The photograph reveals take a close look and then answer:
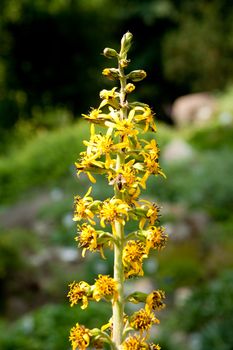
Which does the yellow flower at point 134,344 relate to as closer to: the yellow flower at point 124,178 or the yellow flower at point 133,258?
the yellow flower at point 133,258

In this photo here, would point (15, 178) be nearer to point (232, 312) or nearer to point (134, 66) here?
point (232, 312)

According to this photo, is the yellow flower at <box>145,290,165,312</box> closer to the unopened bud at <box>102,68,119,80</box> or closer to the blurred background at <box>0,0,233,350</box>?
the unopened bud at <box>102,68,119,80</box>

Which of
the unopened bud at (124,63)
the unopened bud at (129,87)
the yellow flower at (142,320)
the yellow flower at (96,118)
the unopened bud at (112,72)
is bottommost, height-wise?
the yellow flower at (142,320)

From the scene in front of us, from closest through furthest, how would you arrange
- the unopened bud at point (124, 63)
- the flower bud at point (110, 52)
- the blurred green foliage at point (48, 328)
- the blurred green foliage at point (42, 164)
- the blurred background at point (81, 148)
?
the unopened bud at point (124, 63) → the flower bud at point (110, 52) → the blurred green foliage at point (48, 328) → the blurred background at point (81, 148) → the blurred green foliage at point (42, 164)

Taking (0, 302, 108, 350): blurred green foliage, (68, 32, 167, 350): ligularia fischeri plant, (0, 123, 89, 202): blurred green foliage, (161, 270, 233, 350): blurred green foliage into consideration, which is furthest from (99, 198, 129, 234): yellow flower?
(0, 123, 89, 202): blurred green foliage

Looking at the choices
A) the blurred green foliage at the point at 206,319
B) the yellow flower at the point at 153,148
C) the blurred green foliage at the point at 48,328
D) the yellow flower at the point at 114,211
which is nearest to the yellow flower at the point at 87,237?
the yellow flower at the point at 114,211

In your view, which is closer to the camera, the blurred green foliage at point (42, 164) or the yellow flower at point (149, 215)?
the yellow flower at point (149, 215)

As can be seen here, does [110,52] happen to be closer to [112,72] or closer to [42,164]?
[112,72]

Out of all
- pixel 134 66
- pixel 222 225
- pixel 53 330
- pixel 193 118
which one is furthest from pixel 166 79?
pixel 53 330
